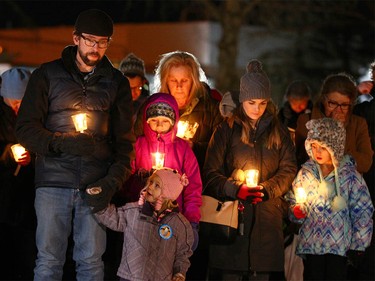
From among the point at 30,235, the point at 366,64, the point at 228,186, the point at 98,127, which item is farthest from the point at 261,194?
the point at 366,64

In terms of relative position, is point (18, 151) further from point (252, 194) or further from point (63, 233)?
point (252, 194)

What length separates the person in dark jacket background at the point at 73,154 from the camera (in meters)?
6.59

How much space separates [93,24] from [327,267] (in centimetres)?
297

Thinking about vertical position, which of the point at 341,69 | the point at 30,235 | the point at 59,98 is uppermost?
the point at 341,69

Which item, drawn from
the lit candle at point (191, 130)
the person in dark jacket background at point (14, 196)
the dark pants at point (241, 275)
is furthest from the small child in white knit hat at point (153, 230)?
the person in dark jacket background at point (14, 196)

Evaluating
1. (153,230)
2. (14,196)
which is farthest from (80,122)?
(14,196)

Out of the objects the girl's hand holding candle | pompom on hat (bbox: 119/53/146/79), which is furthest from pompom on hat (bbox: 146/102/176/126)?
pompom on hat (bbox: 119/53/146/79)

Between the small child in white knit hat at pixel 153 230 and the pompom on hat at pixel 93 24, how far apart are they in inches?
46.5

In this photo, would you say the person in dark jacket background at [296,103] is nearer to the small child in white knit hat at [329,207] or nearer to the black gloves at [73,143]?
the small child in white knit hat at [329,207]

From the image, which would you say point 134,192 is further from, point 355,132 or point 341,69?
point 341,69

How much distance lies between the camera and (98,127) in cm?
677

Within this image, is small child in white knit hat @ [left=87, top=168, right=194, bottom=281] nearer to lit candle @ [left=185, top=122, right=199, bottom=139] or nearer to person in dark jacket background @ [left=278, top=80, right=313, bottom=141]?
→ lit candle @ [left=185, top=122, right=199, bottom=139]

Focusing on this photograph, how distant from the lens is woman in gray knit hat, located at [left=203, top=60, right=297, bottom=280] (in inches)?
294

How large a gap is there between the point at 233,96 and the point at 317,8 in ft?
40.3
